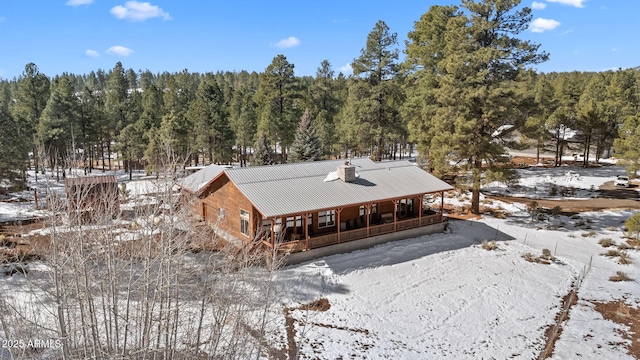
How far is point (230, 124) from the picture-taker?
165 feet

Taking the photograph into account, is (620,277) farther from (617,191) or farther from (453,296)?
(617,191)

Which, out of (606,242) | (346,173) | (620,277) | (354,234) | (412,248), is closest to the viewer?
(620,277)

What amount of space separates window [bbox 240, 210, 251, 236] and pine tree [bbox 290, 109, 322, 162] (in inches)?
707

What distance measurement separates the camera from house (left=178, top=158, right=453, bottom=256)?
2081cm

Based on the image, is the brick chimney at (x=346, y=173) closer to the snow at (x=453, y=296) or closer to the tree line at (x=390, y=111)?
the snow at (x=453, y=296)

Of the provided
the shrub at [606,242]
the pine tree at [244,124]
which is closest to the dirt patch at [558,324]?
the shrub at [606,242]

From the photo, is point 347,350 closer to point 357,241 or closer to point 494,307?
point 494,307

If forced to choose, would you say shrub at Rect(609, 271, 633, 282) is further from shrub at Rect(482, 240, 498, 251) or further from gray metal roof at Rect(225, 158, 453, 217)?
gray metal roof at Rect(225, 158, 453, 217)

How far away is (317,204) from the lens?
68.9ft

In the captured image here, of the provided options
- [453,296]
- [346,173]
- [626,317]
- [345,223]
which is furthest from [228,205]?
[626,317]

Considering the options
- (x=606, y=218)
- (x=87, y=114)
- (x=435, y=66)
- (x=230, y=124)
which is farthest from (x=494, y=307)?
(x=87, y=114)

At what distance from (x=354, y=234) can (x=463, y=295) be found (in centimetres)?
655

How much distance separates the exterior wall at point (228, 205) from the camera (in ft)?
70.9

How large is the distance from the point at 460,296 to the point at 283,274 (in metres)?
7.87
